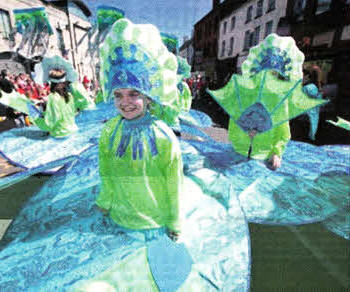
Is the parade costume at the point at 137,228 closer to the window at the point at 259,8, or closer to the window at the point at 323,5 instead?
the window at the point at 323,5

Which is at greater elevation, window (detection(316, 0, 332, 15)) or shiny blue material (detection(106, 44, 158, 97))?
window (detection(316, 0, 332, 15))

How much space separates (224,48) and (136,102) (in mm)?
13863

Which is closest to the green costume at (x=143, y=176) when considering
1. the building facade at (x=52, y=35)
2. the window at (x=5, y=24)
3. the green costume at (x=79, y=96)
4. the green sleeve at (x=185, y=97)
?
Result: the green costume at (x=79, y=96)

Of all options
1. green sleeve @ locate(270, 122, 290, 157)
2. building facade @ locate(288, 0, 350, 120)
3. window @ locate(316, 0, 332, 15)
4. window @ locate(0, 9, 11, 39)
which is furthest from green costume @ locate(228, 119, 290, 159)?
window @ locate(0, 9, 11, 39)

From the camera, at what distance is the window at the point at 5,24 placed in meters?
11.2

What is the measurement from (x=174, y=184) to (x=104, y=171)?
404 mm

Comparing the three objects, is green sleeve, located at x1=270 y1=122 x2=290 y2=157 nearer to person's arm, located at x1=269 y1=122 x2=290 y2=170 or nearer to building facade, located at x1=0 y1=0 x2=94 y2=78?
person's arm, located at x1=269 y1=122 x2=290 y2=170

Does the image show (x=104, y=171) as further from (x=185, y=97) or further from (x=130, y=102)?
(x=185, y=97)

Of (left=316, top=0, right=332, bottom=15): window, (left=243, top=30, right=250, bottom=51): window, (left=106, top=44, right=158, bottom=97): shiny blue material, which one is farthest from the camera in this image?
(left=243, top=30, right=250, bottom=51): window

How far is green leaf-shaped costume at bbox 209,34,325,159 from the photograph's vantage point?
195 centimetres

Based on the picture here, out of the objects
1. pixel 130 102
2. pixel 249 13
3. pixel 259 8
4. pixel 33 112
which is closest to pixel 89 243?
pixel 130 102

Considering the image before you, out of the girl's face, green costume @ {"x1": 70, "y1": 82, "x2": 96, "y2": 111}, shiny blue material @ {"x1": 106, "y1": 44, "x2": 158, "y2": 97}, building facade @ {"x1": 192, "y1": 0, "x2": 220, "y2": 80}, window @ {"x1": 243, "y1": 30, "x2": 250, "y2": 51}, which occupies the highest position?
window @ {"x1": 243, "y1": 30, "x2": 250, "y2": 51}

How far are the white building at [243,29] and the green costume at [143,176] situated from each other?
994 cm

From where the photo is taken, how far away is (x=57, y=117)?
3.48m
